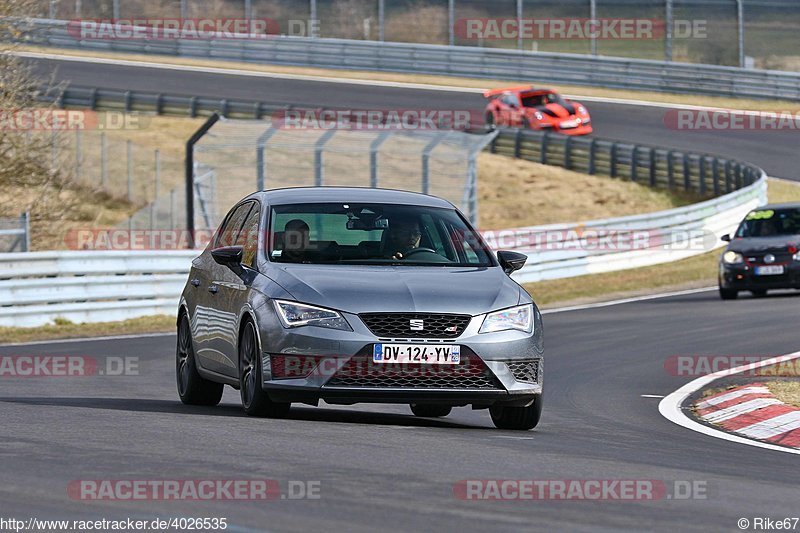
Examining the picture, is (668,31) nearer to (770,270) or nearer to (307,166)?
(307,166)

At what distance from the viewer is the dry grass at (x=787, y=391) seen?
39.8 ft

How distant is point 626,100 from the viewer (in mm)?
52094

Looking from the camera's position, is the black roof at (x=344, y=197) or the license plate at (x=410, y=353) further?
the black roof at (x=344, y=197)

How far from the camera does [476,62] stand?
53.9 meters

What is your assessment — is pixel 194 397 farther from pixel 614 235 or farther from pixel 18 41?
pixel 614 235

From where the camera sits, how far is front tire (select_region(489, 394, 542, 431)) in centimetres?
1032

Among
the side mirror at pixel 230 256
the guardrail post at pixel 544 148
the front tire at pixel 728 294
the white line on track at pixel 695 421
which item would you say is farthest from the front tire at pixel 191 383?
the guardrail post at pixel 544 148

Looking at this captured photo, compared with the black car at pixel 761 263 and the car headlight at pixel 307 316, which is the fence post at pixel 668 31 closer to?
the black car at pixel 761 263

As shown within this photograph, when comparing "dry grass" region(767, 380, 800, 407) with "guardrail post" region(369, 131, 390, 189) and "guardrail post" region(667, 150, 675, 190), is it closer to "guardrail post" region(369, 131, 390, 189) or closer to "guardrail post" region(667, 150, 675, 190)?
"guardrail post" region(369, 131, 390, 189)

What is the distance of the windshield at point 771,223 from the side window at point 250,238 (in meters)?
14.7

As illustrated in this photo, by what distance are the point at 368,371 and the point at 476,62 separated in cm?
4495

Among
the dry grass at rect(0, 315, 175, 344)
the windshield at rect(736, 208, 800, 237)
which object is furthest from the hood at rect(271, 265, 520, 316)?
the windshield at rect(736, 208, 800, 237)

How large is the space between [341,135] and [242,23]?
25.4 metres

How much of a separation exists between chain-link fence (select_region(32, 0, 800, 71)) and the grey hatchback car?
1562 inches
